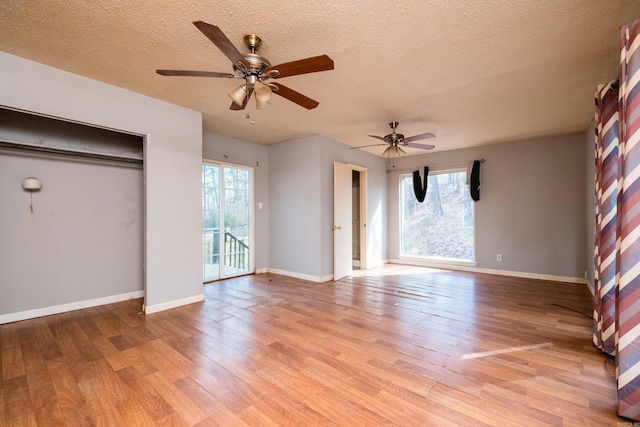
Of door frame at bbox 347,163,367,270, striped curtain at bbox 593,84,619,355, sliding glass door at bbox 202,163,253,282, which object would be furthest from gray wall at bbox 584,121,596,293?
sliding glass door at bbox 202,163,253,282

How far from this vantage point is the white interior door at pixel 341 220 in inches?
196

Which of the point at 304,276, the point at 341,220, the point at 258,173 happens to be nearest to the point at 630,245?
the point at 341,220

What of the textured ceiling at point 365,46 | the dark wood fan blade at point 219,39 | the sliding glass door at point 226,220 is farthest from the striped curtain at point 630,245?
the sliding glass door at point 226,220

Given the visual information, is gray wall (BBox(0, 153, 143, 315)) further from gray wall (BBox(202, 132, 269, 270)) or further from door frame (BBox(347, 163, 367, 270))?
door frame (BBox(347, 163, 367, 270))

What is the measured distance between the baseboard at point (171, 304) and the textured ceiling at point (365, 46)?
251 centimetres

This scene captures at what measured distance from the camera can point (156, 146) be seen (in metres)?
3.36

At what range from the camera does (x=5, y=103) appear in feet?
8.05

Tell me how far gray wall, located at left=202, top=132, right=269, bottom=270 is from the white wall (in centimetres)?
131

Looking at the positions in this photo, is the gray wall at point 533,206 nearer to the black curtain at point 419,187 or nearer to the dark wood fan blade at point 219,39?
the black curtain at point 419,187

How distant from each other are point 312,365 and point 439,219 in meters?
4.98

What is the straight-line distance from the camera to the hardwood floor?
1650mm

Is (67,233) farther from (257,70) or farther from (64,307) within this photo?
(257,70)

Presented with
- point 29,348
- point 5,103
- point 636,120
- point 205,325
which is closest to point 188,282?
point 205,325

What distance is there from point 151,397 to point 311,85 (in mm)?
2978
